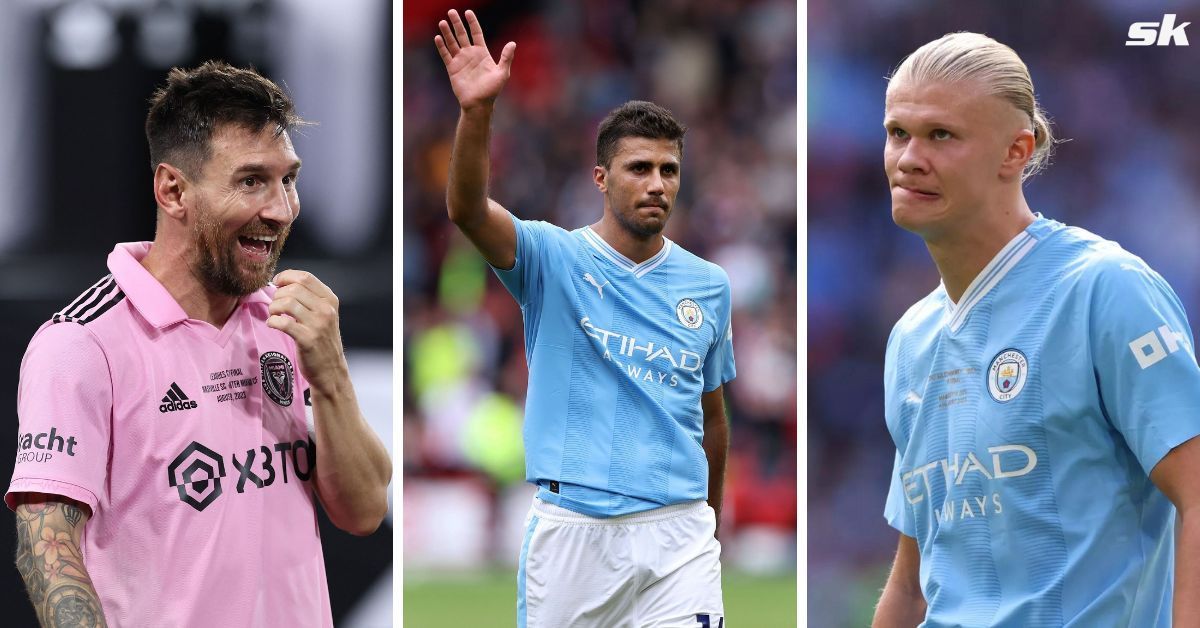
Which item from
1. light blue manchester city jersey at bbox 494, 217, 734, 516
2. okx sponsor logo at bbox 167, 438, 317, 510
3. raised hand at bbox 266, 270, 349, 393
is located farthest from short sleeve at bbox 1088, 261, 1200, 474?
light blue manchester city jersey at bbox 494, 217, 734, 516

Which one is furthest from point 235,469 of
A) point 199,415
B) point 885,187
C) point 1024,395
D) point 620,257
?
point 885,187

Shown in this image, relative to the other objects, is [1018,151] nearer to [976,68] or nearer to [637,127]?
[976,68]

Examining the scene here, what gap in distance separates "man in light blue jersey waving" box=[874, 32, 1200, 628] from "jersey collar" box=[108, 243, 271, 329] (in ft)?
4.86

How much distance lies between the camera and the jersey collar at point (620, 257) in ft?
16.8

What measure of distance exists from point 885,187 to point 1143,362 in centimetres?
496

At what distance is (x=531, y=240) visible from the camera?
4930mm

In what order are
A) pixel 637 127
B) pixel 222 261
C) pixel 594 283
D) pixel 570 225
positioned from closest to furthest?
pixel 222 261 → pixel 594 283 → pixel 637 127 → pixel 570 225

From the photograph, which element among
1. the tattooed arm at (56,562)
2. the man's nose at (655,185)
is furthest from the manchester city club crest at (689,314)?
the tattooed arm at (56,562)

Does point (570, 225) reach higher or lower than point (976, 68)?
higher

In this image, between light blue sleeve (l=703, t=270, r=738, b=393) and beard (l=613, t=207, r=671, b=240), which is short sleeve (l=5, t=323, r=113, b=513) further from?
light blue sleeve (l=703, t=270, r=738, b=393)

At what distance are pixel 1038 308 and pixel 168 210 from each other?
1.79 metres

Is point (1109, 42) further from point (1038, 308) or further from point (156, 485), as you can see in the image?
point (156, 485)

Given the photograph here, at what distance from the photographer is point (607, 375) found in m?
4.82

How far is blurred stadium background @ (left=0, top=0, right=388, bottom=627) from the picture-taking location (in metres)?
4.79
